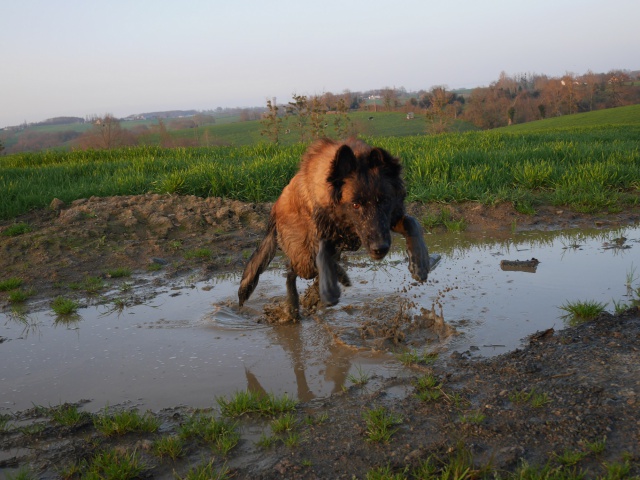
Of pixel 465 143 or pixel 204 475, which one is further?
pixel 465 143

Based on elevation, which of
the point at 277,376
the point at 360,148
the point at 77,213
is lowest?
the point at 277,376

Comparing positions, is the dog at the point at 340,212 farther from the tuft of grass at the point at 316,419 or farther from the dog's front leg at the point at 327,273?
the tuft of grass at the point at 316,419

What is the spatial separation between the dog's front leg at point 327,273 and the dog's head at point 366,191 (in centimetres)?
32

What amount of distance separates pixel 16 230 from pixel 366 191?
22.5 ft

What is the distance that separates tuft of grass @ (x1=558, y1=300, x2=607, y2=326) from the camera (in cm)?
519

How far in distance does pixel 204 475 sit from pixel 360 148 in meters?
2.92

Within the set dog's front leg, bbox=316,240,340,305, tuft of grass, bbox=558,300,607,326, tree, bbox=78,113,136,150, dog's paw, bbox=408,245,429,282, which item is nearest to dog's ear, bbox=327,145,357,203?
dog's front leg, bbox=316,240,340,305

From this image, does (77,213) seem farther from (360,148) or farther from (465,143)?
(465,143)

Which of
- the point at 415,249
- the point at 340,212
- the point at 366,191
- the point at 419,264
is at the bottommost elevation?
the point at 419,264

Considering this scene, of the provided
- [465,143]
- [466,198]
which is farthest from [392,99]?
[466,198]

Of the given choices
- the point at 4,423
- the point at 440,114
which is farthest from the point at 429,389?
the point at 440,114

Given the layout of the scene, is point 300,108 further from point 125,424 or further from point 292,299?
point 125,424

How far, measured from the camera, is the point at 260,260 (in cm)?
593

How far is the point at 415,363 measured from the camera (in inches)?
176
